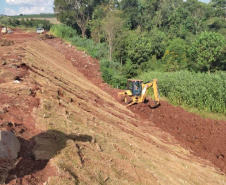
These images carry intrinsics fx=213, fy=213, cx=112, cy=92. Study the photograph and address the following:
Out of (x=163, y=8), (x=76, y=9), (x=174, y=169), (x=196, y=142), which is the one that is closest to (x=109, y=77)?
(x=196, y=142)

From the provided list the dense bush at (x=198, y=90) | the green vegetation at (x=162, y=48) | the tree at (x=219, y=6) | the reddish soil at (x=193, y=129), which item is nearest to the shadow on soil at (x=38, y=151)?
the reddish soil at (x=193, y=129)

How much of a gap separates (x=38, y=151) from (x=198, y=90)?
12.6 m

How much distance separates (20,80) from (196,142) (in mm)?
8175

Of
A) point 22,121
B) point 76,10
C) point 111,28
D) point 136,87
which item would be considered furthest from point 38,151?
point 76,10

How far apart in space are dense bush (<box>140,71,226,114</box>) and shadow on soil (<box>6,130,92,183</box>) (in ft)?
36.2

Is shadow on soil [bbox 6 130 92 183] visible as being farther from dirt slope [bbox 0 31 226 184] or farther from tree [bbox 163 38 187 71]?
tree [bbox 163 38 187 71]

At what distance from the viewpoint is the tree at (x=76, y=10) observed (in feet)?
130

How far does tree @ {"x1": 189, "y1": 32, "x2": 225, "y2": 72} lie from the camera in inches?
1018

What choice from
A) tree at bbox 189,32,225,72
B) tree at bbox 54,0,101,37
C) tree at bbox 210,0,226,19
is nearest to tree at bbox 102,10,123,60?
tree at bbox 189,32,225,72

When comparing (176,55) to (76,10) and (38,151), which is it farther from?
(38,151)

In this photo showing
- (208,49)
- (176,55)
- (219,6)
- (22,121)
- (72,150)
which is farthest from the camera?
(219,6)

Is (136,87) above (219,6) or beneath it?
beneath

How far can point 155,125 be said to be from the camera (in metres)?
12.1

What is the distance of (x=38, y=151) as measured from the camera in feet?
14.6
